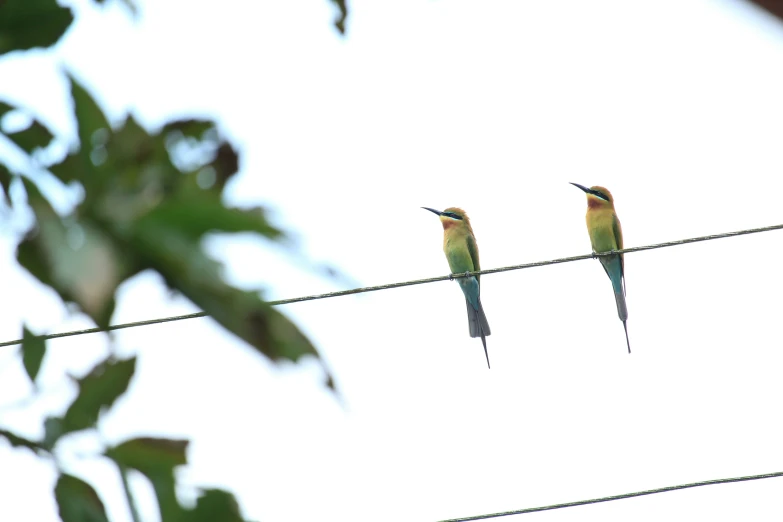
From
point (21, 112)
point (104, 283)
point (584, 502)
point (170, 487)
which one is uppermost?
point (21, 112)

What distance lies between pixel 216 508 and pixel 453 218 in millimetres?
4720

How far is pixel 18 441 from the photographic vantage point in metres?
0.57

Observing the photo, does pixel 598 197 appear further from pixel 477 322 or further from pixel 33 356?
pixel 33 356

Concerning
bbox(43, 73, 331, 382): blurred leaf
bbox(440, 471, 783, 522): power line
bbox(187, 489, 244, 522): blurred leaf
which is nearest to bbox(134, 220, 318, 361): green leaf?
bbox(43, 73, 331, 382): blurred leaf

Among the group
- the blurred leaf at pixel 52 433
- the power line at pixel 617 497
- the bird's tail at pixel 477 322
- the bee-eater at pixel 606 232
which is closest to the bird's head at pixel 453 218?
the bird's tail at pixel 477 322

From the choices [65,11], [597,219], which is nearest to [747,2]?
[65,11]

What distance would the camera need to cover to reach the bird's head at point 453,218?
16.9 ft

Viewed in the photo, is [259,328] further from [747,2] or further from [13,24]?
[747,2]

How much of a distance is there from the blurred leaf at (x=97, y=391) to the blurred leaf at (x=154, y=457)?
0.11 ft

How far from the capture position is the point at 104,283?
1.21 ft

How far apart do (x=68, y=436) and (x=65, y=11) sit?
0.25m

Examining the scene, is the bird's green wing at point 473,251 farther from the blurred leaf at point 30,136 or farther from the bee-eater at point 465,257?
the blurred leaf at point 30,136

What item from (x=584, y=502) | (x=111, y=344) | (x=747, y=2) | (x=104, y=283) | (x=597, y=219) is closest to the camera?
(x=104, y=283)

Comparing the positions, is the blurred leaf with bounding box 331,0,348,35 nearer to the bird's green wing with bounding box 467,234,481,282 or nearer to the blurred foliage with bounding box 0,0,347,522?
the blurred foliage with bounding box 0,0,347,522
